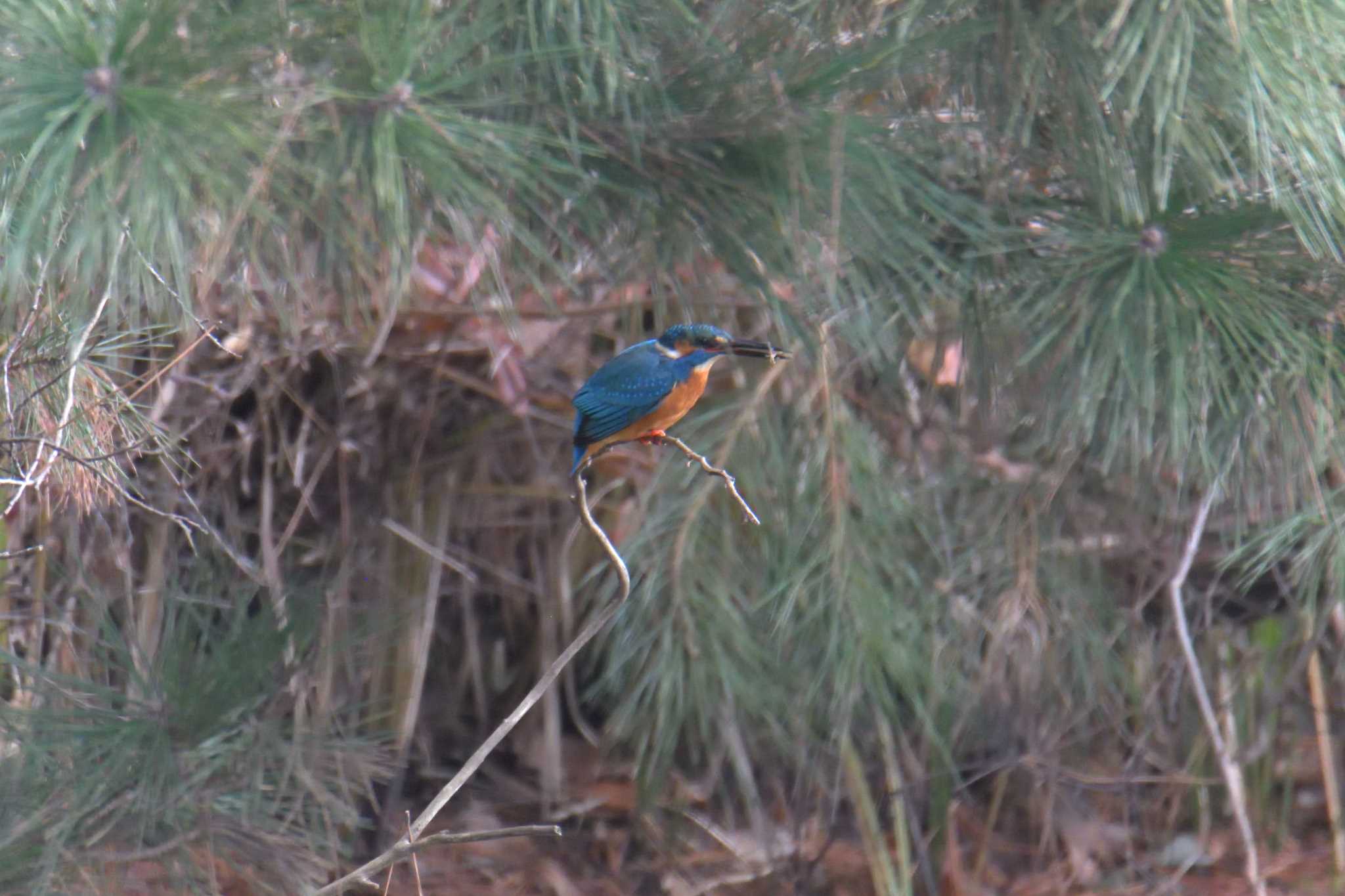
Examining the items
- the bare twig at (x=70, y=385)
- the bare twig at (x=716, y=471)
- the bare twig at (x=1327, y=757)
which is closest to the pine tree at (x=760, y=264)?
the bare twig at (x=70, y=385)

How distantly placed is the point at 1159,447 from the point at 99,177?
1.16 m

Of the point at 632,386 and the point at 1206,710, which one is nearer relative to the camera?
the point at 632,386

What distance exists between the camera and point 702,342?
159 centimetres

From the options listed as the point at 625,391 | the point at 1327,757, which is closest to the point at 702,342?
the point at 625,391

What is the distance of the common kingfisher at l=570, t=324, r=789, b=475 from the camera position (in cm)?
163

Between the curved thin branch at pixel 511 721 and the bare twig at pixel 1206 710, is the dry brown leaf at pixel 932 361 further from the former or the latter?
the curved thin branch at pixel 511 721

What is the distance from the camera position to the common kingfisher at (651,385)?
1.63m

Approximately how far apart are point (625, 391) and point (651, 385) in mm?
37

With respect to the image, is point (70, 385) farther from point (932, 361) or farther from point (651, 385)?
point (932, 361)

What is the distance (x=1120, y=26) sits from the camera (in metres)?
1.29

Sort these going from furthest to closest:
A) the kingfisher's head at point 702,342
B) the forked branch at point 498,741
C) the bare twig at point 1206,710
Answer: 1. the bare twig at point 1206,710
2. the kingfisher's head at point 702,342
3. the forked branch at point 498,741

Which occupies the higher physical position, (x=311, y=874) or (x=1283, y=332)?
(x=1283, y=332)

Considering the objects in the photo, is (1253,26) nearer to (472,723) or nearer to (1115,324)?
(1115,324)

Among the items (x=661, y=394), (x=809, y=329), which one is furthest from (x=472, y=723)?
(x=809, y=329)
